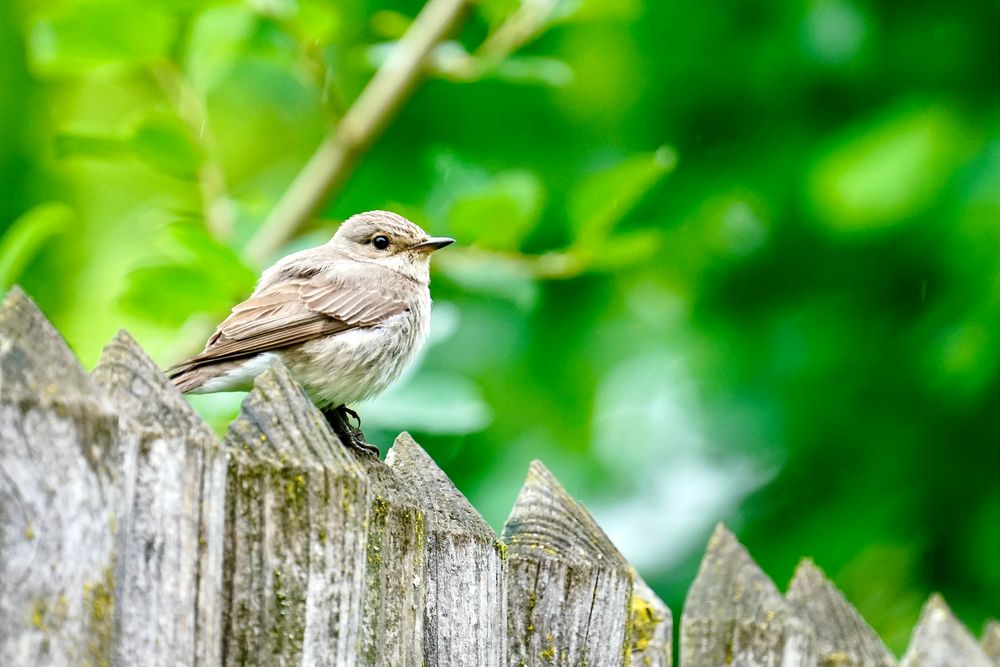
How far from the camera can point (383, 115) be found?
440cm

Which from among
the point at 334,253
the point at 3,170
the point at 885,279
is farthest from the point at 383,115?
the point at 3,170

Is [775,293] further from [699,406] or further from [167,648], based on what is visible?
[167,648]

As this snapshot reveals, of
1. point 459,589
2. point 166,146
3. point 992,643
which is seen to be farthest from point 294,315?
point 992,643

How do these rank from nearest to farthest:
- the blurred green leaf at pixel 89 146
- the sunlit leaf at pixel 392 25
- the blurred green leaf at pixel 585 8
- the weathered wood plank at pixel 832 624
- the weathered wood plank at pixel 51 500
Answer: the weathered wood plank at pixel 51 500 → the weathered wood plank at pixel 832 624 → the blurred green leaf at pixel 89 146 → the blurred green leaf at pixel 585 8 → the sunlit leaf at pixel 392 25

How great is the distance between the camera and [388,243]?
4.83 m

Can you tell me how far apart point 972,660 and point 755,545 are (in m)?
2.56

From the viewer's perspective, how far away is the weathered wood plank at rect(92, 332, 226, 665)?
1747mm

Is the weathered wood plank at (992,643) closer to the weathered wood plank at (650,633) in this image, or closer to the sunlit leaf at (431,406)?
the weathered wood plank at (650,633)

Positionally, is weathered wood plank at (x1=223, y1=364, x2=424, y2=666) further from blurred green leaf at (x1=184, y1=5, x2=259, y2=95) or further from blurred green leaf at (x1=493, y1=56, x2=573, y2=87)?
blurred green leaf at (x1=493, y1=56, x2=573, y2=87)

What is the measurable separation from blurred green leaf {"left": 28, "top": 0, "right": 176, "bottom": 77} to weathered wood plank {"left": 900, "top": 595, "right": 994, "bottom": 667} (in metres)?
2.90

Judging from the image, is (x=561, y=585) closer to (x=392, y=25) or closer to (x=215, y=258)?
(x=215, y=258)

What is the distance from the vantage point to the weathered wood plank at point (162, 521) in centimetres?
175

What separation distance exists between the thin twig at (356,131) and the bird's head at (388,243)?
0.22 meters

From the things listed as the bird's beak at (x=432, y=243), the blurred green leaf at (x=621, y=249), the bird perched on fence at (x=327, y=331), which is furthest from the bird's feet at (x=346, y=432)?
the blurred green leaf at (x=621, y=249)
